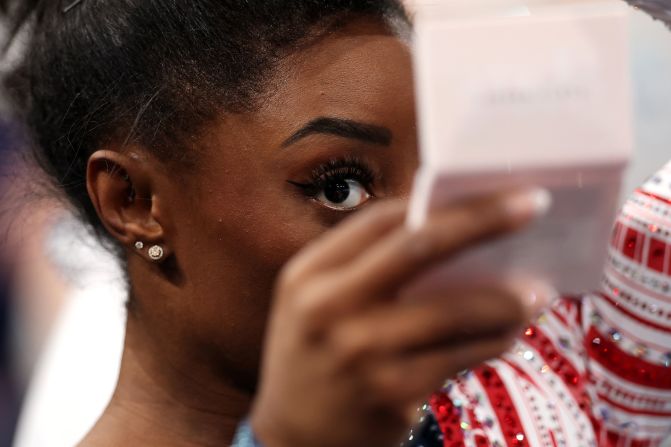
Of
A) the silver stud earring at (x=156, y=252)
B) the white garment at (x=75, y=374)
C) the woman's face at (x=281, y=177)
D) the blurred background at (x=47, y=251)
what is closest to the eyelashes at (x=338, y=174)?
the woman's face at (x=281, y=177)

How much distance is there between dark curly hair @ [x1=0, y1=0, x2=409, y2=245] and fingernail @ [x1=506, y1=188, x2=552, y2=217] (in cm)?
46

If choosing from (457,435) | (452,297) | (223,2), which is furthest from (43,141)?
(452,297)

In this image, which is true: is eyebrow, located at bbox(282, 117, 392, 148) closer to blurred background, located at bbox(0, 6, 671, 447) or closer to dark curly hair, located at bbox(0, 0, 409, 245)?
dark curly hair, located at bbox(0, 0, 409, 245)

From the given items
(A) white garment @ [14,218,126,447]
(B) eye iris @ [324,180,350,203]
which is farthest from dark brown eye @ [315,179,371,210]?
(A) white garment @ [14,218,126,447]

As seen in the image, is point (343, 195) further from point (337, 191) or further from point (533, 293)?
point (533, 293)

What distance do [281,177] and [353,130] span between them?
0.24 feet

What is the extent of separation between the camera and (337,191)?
2.58 feet

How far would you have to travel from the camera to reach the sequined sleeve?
785 mm

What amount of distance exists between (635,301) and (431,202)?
454mm

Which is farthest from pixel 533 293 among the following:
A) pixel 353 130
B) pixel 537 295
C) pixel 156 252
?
pixel 156 252

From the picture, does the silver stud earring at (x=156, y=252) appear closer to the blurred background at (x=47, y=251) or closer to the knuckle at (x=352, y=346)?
the blurred background at (x=47, y=251)

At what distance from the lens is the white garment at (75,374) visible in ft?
5.15

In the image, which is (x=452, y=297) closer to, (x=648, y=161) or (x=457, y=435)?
(x=457, y=435)

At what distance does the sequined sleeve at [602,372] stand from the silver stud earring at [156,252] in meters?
0.28
